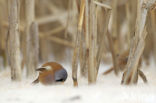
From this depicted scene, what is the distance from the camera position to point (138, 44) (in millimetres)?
846

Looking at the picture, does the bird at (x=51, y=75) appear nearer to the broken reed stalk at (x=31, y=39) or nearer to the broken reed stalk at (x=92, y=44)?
the broken reed stalk at (x=92, y=44)

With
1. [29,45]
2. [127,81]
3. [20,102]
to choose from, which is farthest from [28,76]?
A: [20,102]

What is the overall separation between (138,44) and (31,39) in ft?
1.53

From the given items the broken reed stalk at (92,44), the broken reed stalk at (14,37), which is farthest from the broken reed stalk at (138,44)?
the broken reed stalk at (14,37)

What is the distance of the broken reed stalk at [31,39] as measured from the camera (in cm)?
113

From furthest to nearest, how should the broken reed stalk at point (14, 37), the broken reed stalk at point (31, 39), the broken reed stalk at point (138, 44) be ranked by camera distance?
1. the broken reed stalk at point (31, 39)
2. the broken reed stalk at point (14, 37)
3. the broken reed stalk at point (138, 44)

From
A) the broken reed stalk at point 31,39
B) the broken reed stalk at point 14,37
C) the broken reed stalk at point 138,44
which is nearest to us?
the broken reed stalk at point 138,44

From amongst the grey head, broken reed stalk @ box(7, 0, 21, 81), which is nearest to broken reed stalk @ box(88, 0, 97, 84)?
the grey head

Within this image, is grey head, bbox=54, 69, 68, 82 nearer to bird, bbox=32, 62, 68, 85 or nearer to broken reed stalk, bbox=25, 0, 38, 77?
bird, bbox=32, 62, 68, 85

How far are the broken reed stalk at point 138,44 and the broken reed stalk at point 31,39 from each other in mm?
417

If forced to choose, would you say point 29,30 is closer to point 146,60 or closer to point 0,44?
point 0,44

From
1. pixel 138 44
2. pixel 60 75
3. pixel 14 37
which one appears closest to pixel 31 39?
pixel 14 37

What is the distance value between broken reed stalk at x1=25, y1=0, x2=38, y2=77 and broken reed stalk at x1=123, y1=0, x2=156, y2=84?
42 centimetres

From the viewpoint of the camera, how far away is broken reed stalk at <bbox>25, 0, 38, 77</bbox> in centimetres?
113
